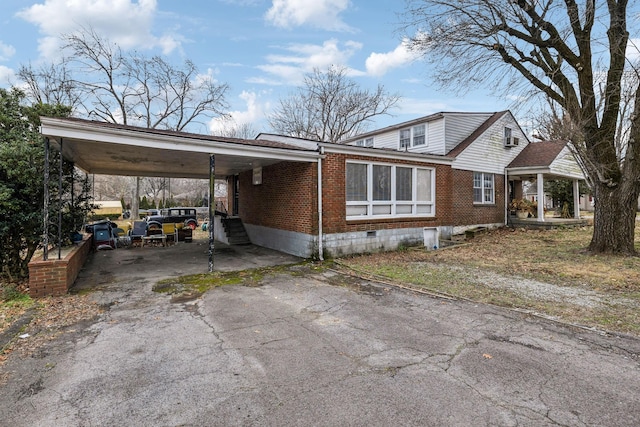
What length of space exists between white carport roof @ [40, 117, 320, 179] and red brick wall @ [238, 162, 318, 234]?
637 millimetres

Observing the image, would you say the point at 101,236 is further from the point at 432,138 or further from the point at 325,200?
the point at 432,138

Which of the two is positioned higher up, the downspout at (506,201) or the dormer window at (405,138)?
the dormer window at (405,138)

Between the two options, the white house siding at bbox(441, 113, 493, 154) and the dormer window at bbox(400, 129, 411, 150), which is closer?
the white house siding at bbox(441, 113, 493, 154)

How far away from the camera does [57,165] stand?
7957 millimetres

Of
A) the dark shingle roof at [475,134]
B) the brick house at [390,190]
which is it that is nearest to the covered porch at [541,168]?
the brick house at [390,190]

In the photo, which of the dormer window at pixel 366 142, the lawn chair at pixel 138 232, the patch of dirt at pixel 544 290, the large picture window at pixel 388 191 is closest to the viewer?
the patch of dirt at pixel 544 290

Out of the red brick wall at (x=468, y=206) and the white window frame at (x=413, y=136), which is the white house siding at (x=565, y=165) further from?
the white window frame at (x=413, y=136)

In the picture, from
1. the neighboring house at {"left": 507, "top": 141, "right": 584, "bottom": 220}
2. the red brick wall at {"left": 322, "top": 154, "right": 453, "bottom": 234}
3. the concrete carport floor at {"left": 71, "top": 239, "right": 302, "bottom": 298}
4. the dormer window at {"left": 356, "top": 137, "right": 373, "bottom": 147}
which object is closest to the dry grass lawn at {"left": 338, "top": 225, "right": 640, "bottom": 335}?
the red brick wall at {"left": 322, "top": 154, "right": 453, "bottom": 234}

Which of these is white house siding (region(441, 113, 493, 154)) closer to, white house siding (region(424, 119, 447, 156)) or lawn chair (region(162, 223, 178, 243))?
white house siding (region(424, 119, 447, 156))

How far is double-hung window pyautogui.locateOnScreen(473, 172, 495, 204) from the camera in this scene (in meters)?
15.6

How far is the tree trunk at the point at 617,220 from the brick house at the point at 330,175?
15.5ft

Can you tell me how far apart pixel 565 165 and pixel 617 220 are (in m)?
8.69

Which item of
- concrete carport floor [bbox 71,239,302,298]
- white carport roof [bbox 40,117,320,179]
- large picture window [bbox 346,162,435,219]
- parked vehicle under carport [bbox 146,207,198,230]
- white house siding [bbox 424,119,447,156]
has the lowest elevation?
concrete carport floor [bbox 71,239,302,298]

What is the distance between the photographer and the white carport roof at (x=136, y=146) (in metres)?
6.25
